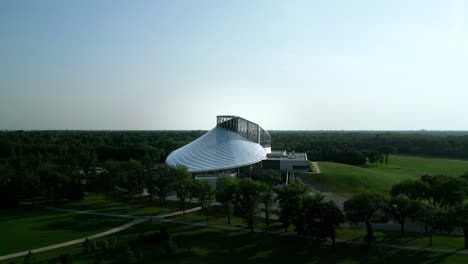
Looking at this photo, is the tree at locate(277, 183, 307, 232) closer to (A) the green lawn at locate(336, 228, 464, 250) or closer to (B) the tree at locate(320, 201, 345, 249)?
(B) the tree at locate(320, 201, 345, 249)

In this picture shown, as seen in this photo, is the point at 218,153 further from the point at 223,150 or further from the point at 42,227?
the point at 42,227

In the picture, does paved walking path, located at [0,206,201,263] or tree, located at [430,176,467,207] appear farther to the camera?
tree, located at [430,176,467,207]

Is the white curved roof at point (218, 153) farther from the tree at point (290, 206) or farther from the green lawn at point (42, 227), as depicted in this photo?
the tree at point (290, 206)

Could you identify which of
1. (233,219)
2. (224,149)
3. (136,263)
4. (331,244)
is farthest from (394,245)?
(224,149)

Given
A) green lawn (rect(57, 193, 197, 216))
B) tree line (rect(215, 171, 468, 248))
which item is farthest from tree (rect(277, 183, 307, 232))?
green lawn (rect(57, 193, 197, 216))

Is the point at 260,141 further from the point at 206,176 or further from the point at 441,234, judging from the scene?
the point at 441,234

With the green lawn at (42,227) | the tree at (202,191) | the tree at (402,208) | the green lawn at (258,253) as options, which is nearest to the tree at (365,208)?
the tree at (402,208)

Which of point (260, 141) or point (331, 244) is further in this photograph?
point (260, 141)
